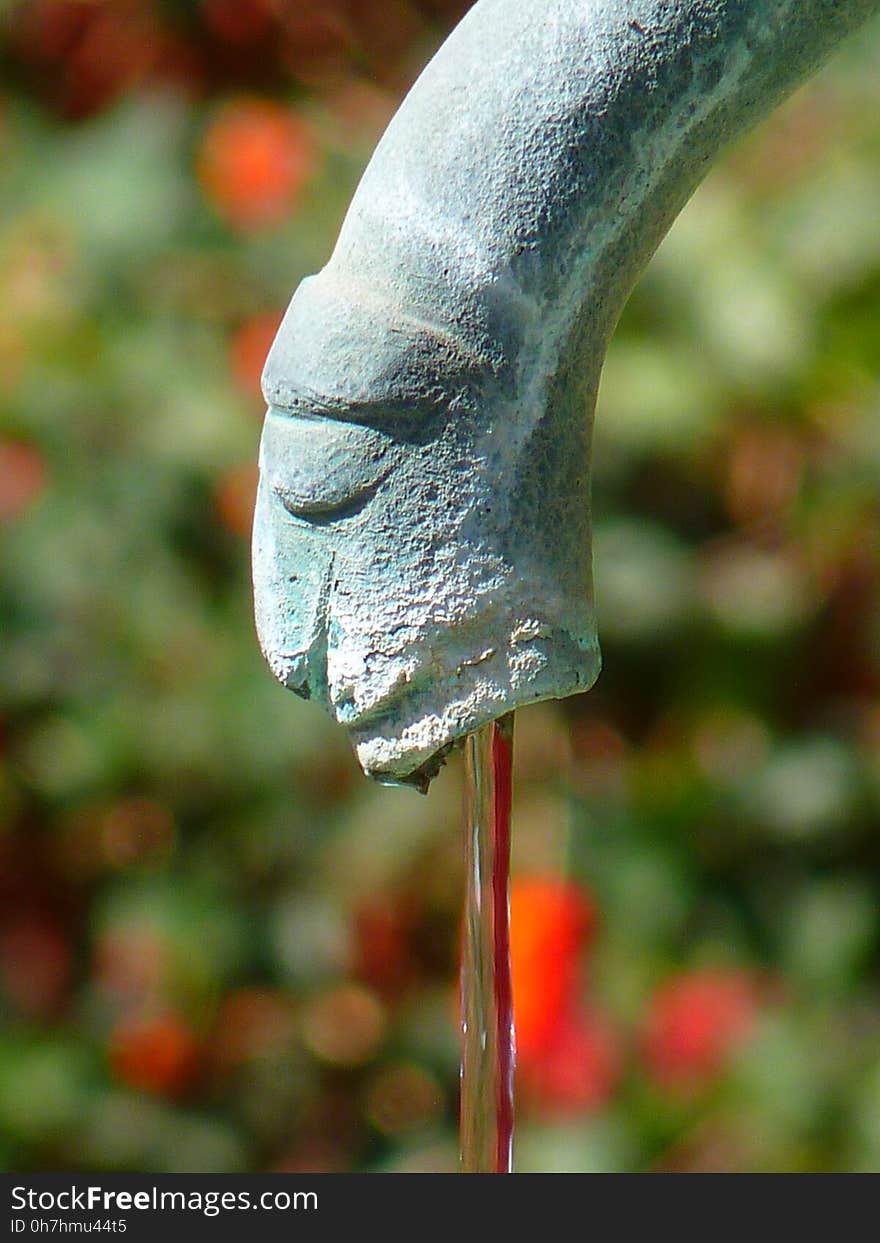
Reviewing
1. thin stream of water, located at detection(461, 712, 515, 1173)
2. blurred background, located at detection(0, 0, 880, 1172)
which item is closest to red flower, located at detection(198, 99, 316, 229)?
blurred background, located at detection(0, 0, 880, 1172)

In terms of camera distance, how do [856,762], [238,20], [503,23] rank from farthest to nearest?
[238,20] < [856,762] < [503,23]

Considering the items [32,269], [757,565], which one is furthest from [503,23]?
[32,269]

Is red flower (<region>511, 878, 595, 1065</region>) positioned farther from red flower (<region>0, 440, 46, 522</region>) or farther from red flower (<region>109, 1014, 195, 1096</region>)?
red flower (<region>0, 440, 46, 522</region>)

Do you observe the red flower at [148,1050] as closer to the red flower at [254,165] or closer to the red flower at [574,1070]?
the red flower at [574,1070]

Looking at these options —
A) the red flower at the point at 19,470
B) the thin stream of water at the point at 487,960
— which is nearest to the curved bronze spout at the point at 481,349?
the thin stream of water at the point at 487,960

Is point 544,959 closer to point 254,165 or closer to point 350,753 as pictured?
point 350,753

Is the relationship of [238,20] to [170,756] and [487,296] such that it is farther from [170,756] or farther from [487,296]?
[487,296]
